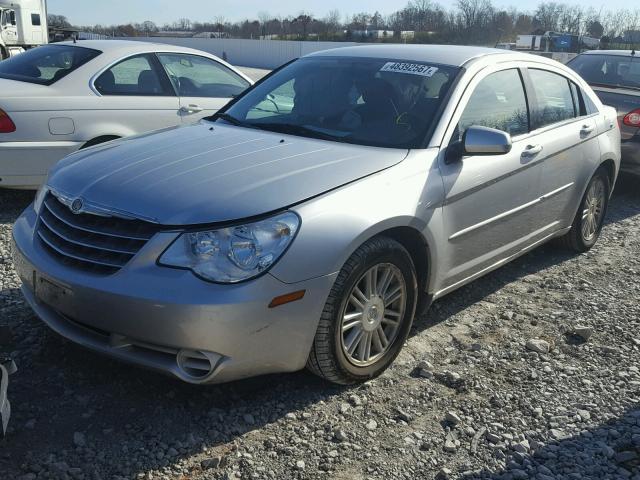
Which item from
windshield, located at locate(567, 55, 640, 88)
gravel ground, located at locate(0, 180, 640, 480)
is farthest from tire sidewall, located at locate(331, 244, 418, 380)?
windshield, located at locate(567, 55, 640, 88)

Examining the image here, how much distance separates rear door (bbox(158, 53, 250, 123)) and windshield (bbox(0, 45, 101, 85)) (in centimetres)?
77

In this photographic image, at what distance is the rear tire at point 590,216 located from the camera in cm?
553

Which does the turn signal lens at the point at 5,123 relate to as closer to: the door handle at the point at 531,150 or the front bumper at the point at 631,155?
the door handle at the point at 531,150

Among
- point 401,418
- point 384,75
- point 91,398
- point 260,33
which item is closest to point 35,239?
point 91,398

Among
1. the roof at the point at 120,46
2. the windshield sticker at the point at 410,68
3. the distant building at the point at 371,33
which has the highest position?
the distant building at the point at 371,33

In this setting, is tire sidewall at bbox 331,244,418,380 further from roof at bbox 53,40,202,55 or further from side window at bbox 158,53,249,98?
roof at bbox 53,40,202,55

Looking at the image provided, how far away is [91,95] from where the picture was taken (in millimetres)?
5996

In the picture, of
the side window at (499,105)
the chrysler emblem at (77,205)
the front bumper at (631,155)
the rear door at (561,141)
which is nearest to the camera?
the chrysler emblem at (77,205)

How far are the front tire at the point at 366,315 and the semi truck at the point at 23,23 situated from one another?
74.7 feet

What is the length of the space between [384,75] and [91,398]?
2.52 m

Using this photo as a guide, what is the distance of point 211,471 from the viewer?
9.05ft

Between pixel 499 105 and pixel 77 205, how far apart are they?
266cm

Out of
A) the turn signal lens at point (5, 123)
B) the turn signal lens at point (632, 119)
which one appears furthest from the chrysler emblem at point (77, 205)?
the turn signal lens at point (632, 119)

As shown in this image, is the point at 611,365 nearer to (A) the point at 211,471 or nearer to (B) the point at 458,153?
(B) the point at 458,153
